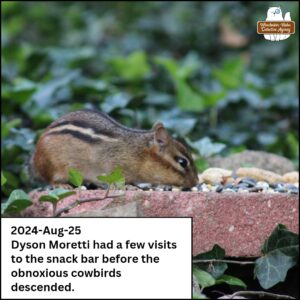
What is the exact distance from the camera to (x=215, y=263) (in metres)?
5.45

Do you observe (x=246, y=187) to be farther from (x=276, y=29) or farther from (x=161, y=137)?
(x=276, y=29)

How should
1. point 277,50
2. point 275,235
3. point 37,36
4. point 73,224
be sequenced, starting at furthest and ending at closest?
1. point 37,36
2. point 277,50
3. point 275,235
4. point 73,224

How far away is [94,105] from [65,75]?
1.23 metres

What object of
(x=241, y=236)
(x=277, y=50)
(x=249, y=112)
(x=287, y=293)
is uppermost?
(x=277, y=50)

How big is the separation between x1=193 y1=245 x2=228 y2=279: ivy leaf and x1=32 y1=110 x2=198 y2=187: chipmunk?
0.97 meters

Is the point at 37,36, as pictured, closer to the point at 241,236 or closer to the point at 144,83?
the point at 144,83

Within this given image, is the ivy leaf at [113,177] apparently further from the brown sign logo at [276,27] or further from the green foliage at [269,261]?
the brown sign logo at [276,27]

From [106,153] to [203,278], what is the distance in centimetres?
151

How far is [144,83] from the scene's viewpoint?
408 inches

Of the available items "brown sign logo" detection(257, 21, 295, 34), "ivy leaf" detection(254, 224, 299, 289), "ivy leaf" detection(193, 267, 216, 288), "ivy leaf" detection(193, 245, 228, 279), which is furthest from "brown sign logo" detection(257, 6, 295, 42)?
"ivy leaf" detection(193, 267, 216, 288)

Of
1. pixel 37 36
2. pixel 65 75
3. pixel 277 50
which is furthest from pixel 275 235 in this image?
pixel 37 36

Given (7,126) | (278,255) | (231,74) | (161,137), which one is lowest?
(278,255)

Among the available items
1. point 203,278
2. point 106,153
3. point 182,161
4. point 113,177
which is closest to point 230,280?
point 203,278

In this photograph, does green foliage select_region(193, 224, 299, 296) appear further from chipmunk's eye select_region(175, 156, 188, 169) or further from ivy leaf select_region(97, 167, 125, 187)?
chipmunk's eye select_region(175, 156, 188, 169)
